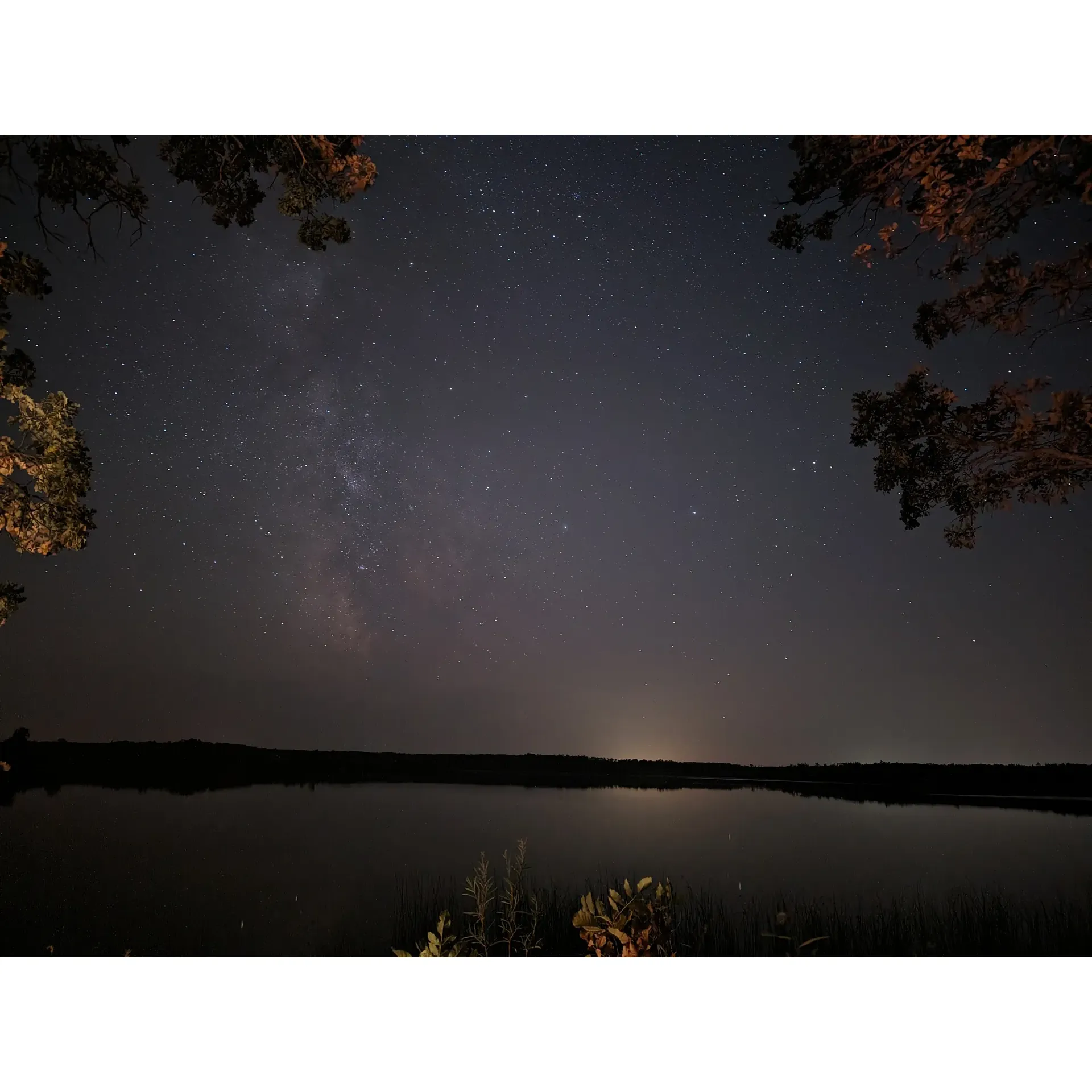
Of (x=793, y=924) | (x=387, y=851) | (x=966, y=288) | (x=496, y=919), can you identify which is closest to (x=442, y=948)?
(x=496, y=919)

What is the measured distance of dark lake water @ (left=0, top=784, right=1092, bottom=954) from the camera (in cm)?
375

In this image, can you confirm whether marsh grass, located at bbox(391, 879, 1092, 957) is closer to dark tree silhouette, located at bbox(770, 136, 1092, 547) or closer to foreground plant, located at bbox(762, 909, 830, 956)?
foreground plant, located at bbox(762, 909, 830, 956)

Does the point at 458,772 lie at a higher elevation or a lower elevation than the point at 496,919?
higher

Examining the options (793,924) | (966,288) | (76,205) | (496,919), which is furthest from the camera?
(793,924)

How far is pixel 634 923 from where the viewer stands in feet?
7.78

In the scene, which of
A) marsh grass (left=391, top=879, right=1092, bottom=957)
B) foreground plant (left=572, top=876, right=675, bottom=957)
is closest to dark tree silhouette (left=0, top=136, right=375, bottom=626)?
foreground plant (left=572, top=876, right=675, bottom=957)

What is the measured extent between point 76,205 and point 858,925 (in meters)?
5.78

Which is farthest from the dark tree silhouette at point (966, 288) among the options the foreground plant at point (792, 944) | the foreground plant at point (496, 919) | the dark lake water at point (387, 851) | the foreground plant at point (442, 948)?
the foreground plant at point (442, 948)

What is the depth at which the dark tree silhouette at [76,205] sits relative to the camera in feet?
7.37

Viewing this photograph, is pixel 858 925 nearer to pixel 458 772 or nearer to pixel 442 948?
pixel 442 948

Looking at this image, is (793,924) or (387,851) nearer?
(793,924)

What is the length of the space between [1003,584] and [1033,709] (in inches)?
31.8

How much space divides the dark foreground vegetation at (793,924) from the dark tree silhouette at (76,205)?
2458 mm

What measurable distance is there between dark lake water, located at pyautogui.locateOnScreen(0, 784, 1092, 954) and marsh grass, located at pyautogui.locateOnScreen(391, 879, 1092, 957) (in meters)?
0.13
